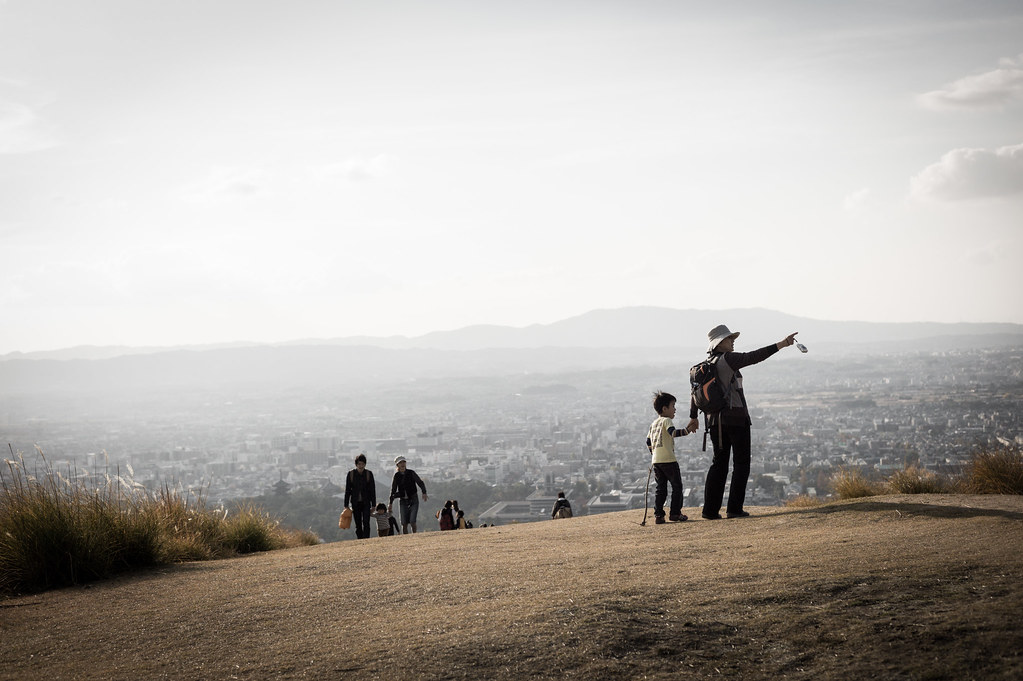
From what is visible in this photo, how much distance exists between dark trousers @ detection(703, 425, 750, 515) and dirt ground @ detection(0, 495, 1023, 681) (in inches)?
50.2

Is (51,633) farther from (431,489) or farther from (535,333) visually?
(535,333)

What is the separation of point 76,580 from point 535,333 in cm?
17789

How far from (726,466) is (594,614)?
4.59m

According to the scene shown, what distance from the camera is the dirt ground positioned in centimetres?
406

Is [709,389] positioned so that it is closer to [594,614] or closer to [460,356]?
[594,614]

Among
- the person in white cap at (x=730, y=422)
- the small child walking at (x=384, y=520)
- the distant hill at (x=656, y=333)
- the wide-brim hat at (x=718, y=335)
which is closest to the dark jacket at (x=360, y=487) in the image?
the small child walking at (x=384, y=520)

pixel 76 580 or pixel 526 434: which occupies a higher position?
pixel 76 580

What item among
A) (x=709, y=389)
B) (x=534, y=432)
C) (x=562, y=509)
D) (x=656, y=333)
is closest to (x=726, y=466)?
(x=709, y=389)

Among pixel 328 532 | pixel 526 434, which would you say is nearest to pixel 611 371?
pixel 526 434

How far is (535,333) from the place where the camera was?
608 ft

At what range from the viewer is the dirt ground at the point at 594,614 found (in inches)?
160

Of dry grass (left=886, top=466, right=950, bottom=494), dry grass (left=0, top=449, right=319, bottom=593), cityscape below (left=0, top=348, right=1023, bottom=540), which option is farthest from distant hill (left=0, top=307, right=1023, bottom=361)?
dry grass (left=0, top=449, right=319, bottom=593)

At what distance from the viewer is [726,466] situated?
8930 millimetres

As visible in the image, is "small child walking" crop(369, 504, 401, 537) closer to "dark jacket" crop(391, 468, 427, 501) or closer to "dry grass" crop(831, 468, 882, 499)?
"dark jacket" crop(391, 468, 427, 501)
